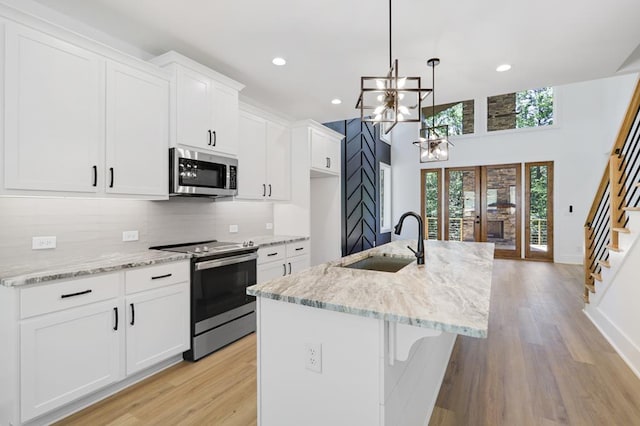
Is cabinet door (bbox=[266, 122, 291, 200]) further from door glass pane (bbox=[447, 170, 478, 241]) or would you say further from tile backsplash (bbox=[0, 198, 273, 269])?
door glass pane (bbox=[447, 170, 478, 241])

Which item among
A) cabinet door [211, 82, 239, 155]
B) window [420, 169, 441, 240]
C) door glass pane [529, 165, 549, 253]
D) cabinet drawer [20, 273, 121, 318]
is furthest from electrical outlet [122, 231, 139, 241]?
door glass pane [529, 165, 549, 253]

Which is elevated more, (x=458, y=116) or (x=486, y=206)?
(x=458, y=116)

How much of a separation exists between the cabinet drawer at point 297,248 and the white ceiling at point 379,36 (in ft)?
6.20

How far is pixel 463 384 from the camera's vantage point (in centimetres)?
234

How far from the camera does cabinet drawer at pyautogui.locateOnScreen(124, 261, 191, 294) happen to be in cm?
222

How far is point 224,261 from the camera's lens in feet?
9.41

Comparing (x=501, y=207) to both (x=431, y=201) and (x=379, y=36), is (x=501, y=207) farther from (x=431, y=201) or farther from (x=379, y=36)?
(x=379, y=36)

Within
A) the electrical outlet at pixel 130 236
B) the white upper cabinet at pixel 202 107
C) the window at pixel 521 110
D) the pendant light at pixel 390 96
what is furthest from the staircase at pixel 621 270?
the window at pixel 521 110

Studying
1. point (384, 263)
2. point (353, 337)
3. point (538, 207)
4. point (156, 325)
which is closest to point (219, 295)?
point (156, 325)

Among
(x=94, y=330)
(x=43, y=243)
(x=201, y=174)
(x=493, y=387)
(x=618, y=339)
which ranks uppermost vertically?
(x=201, y=174)

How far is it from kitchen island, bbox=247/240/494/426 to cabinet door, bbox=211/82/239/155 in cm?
195

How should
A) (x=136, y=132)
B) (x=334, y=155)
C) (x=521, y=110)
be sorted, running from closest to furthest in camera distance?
(x=136, y=132) → (x=334, y=155) → (x=521, y=110)

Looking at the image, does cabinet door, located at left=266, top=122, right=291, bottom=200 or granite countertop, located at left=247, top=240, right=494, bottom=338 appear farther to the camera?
cabinet door, located at left=266, top=122, right=291, bottom=200

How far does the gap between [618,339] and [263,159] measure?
13.0 ft
